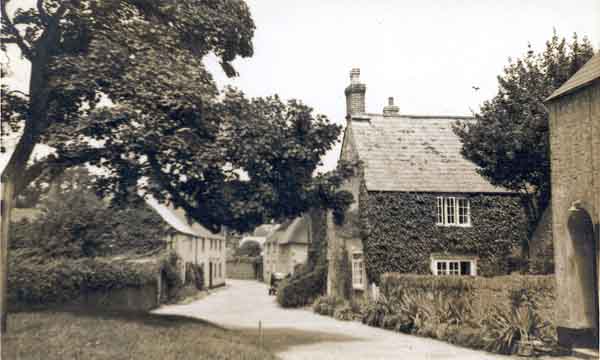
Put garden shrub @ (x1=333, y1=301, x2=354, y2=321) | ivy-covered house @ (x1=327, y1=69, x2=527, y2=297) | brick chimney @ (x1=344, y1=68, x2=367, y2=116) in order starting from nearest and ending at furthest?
garden shrub @ (x1=333, y1=301, x2=354, y2=321) < ivy-covered house @ (x1=327, y1=69, x2=527, y2=297) < brick chimney @ (x1=344, y1=68, x2=367, y2=116)

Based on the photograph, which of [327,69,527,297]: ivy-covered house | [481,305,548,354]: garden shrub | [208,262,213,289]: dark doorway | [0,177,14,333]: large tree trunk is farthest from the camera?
[208,262,213,289]: dark doorway

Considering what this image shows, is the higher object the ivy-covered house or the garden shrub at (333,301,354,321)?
the ivy-covered house

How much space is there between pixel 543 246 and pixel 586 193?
13087mm

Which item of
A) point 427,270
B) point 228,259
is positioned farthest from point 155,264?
point 228,259

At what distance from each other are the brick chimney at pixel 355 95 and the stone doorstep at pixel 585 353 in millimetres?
18332

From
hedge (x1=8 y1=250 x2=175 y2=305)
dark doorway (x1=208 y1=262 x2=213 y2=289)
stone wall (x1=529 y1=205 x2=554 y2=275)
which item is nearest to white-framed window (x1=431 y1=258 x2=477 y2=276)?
stone wall (x1=529 y1=205 x2=554 y2=275)

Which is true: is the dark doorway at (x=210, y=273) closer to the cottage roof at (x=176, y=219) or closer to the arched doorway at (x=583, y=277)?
the cottage roof at (x=176, y=219)

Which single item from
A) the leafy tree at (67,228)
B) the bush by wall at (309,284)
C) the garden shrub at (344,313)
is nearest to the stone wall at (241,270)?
the bush by wall at (309,284)

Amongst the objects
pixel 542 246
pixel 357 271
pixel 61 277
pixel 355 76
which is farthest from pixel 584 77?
pixel 61 277

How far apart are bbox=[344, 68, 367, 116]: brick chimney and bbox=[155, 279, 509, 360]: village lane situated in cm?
1057

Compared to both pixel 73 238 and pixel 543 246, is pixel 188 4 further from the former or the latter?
pixel 543 246

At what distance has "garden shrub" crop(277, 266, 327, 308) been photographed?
32562 millimetres

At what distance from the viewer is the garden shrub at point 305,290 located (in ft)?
107

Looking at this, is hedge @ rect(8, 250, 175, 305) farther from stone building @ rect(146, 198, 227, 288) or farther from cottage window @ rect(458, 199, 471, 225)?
cottage window @ rect(458, 199, 471, 225)
